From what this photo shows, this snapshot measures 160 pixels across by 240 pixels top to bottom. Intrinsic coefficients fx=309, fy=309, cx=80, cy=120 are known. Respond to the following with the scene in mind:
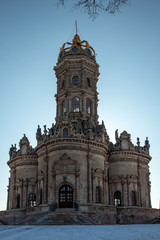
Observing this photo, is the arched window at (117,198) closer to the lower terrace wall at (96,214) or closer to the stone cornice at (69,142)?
the lower terrace wall at (96,214)

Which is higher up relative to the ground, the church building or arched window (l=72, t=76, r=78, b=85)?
arched window (l=72, t=76, r=78, b=85)

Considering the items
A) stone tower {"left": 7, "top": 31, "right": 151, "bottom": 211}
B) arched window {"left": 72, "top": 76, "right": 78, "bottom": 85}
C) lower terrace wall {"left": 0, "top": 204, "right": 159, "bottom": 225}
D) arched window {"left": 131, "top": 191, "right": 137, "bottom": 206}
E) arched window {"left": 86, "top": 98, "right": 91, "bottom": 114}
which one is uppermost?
arched window {"left": 72, "top": 76, "right": 78, "bottom": 85}

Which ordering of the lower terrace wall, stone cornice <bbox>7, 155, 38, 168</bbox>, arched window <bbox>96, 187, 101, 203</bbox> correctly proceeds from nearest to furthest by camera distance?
the lower terrace wall
arched window <bbox>96, 187, 101, 203</bbox>
stone cornice <bbox>7, 155, 38, 168</bbox>

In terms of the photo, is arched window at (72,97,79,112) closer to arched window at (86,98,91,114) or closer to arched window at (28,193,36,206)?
arched window at (86,98,91,114)

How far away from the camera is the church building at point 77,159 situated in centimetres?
3512

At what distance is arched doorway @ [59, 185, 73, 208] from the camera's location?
3419 cm

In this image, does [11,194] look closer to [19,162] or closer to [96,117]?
[19,162]

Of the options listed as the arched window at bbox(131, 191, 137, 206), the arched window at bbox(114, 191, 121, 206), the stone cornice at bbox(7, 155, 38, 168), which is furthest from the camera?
the stone cornice at bbox(7, 155, 38, 168)

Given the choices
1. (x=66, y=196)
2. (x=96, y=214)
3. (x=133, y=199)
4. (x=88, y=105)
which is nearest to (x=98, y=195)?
(x=96, y=214)

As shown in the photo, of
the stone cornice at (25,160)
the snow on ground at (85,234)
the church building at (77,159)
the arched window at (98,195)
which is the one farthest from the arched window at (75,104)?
the snow on ground at (85,234)

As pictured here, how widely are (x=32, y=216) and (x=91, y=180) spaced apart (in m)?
8.02

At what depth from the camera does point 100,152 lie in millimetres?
38594

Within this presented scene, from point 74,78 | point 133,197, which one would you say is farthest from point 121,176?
point 74,78

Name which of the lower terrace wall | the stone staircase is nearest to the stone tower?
the lower terrace wall
